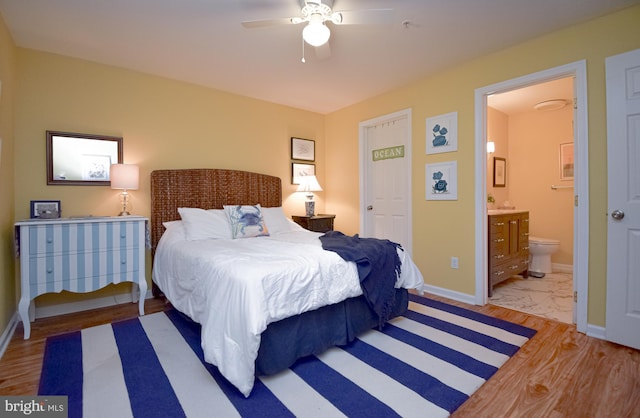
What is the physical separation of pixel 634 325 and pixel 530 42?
244cm

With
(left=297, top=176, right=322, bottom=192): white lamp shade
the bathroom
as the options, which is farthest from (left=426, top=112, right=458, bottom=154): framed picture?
(left=297, top=176, right=322, bottom=192): white lamp shade

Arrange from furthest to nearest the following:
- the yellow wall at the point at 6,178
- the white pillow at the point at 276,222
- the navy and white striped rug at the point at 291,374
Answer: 1. the white pillow at the point at 276,222
2. the yellow wall at the point at 6,178
3. the navy and white striped rug at the point at 291,374

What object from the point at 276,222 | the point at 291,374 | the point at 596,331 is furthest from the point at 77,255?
the point at 596,331

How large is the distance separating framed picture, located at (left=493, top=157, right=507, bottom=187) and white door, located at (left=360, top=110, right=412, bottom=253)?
1918 mm

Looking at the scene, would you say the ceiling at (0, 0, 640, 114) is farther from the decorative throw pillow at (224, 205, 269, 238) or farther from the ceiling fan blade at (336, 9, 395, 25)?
the decorative throw pillow at (224, 205, 269, 238)

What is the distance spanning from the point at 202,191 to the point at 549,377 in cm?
354

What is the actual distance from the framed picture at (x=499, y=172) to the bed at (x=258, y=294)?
3.15 m

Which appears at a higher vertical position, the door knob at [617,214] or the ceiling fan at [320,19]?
the ceiling fan at [320,19]

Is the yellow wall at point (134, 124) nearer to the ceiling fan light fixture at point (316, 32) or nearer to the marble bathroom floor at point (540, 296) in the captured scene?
the ceiling fan light fixture at point (316, 32)

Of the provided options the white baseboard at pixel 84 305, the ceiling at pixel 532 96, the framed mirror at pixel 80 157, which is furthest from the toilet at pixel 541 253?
the framed mirror at pixel 80 157

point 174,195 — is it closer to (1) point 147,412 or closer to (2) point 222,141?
(2) point 222,141

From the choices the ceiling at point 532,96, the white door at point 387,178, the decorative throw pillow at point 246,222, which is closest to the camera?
the decorative throw pillow at point 246,222

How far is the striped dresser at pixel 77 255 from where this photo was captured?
2330 mm

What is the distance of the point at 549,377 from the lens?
182 centimetres
